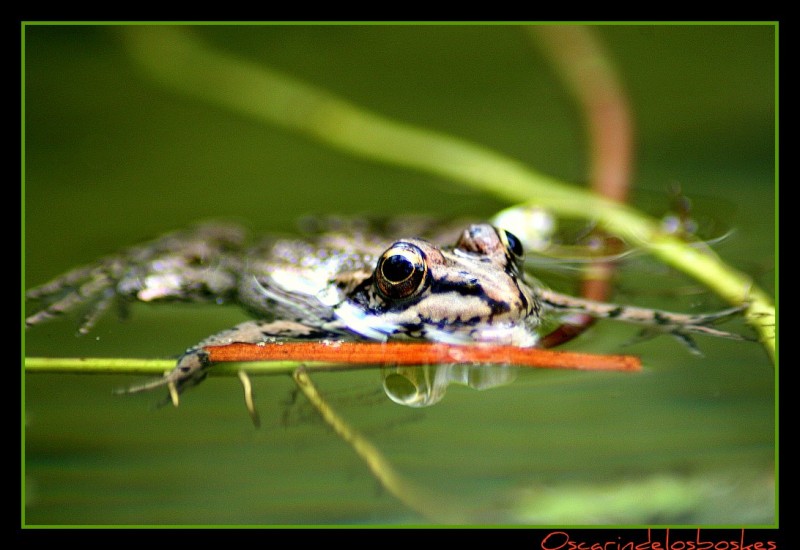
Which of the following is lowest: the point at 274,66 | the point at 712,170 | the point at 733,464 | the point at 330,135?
the point at 733,464

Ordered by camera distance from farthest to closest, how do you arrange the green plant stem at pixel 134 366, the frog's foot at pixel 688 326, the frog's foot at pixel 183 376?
1. the frog's foot at pixel 688 326
2. the frog's foot at pixel 183 376
3. the green plant stem at pixel 134 366

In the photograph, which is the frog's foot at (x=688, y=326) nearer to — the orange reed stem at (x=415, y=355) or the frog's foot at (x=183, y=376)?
the orange reed stem at (x=415, y=355)

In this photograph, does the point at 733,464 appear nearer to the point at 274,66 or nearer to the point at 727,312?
the point at 727,312

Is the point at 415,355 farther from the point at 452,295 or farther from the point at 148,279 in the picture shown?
the point at 148,279

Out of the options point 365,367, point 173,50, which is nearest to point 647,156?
point 365,367

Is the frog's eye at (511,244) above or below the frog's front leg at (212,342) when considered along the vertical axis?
above

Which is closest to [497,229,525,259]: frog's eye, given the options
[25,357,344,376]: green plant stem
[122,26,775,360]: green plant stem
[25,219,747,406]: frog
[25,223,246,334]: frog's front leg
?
[25,219,747,406]: frog

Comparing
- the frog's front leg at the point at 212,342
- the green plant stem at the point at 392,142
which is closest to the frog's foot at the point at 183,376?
the frog's front leg at the point at 212,342
